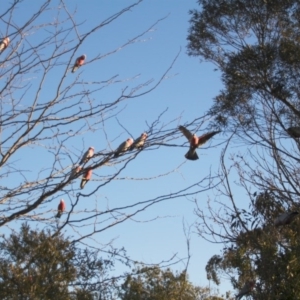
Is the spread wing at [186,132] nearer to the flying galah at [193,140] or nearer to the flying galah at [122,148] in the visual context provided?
the flying galah at [193,140]

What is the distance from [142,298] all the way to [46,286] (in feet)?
10.9

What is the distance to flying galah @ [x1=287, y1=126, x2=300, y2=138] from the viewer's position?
8859mm

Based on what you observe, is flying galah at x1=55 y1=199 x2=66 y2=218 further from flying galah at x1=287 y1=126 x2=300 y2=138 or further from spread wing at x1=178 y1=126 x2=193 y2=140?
flying galah at x1=287 y1=126 x2=300 y2=138

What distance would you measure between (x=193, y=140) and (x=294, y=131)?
20.5 ft

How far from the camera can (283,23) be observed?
394 inches

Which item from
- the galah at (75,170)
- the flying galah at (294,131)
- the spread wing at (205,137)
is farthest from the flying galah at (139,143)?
the flying galah at (294,131)

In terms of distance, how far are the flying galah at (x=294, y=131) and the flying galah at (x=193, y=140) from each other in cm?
583

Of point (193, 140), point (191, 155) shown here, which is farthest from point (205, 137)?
point (193, 140)

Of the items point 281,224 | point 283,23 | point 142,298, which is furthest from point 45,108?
point 283,23

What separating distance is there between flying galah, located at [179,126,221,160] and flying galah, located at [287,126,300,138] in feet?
19.1

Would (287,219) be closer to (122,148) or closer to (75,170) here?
(122,148)

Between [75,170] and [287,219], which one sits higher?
[287,219]

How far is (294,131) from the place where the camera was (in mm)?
8906

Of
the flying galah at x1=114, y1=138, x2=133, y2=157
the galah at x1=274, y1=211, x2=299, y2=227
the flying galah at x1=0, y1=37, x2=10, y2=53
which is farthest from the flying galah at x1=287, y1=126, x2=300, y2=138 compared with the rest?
the flying galah at x1=0, y1=37, x2=10, y2=53
